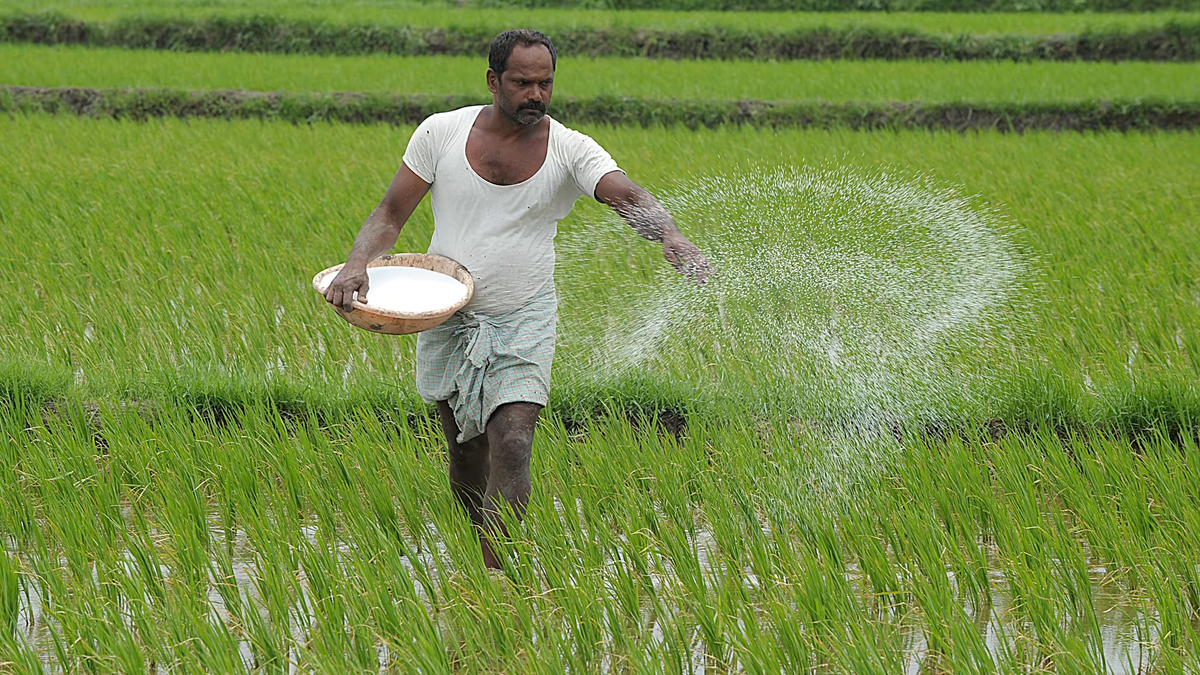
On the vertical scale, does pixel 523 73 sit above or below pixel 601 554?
above

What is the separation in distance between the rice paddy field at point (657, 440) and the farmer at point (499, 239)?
287mm

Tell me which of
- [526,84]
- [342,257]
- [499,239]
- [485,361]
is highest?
[526,84]

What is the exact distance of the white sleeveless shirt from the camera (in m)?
2.78

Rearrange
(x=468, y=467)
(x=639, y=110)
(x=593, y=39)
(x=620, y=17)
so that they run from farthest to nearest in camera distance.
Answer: (x=620, y=17) < (x=593, y=39) < (x=639, y=110) < (x=468, y=467)

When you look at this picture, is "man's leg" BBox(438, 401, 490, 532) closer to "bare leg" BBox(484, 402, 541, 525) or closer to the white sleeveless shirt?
"bare leg" BBox(484, 402, 541, 525)

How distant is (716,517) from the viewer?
9.82 feet

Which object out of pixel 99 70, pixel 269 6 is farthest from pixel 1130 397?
pixel 269 6

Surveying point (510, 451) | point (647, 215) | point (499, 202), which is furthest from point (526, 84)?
point (510, 451)

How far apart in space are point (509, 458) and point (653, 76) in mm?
8953

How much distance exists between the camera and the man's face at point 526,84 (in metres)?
2.60

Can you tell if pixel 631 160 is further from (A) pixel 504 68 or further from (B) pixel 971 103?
(A) pixel 504 68

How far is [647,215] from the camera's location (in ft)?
8.97

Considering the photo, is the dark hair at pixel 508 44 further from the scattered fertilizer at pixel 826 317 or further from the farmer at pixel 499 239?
the scattered fertilizer at pixel 826 317

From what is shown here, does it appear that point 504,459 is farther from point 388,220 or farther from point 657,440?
point 657,440
